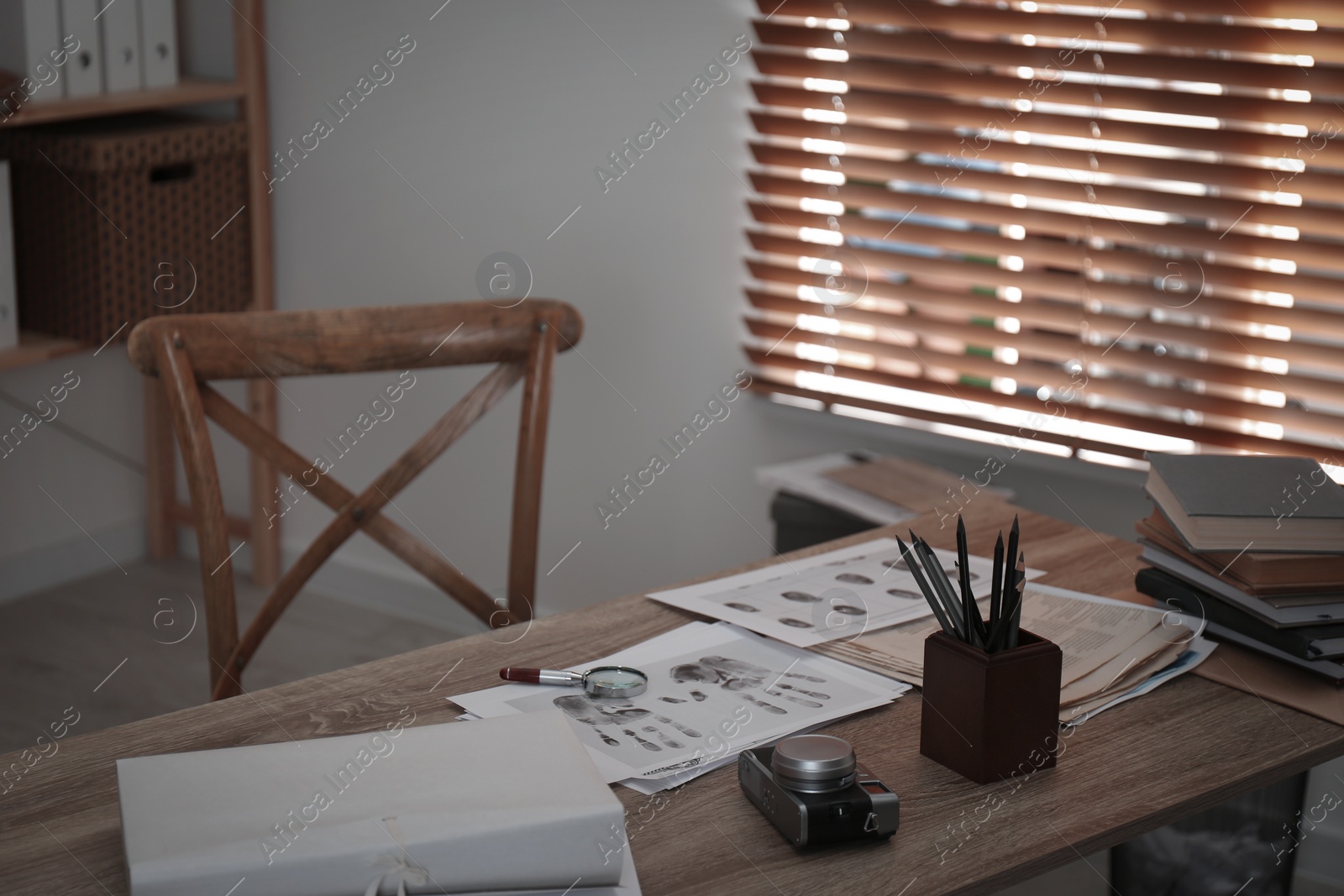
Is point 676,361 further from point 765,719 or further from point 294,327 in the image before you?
point 765,719

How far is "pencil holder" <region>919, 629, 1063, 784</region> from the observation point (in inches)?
36.1

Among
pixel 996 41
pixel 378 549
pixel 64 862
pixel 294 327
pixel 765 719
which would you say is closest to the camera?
pixel 64 862

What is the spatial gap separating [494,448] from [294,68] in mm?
942

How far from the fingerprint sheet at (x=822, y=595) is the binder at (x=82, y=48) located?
1.83 meters

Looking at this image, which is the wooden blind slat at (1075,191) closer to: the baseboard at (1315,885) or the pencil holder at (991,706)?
the baseboard at (1315,885)

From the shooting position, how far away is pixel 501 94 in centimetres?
254

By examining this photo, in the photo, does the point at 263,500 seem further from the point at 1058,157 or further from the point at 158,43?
the point at 1058,157

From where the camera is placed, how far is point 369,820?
30.0 inches

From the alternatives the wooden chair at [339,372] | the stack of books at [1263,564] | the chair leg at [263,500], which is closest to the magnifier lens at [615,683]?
the wooden chair at [339,372]

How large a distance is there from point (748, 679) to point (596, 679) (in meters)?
0.13

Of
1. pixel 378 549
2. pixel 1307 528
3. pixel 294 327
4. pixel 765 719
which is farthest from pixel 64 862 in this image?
pixel 378 549

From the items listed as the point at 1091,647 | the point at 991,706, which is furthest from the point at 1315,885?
the point at 991,706

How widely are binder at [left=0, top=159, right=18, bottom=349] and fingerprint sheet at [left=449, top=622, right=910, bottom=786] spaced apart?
1.78 meters

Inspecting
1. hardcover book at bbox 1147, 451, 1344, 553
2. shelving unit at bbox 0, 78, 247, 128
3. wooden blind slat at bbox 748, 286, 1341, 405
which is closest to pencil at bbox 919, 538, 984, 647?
hardcover book at bbox 1147, 451, 1344, 553
